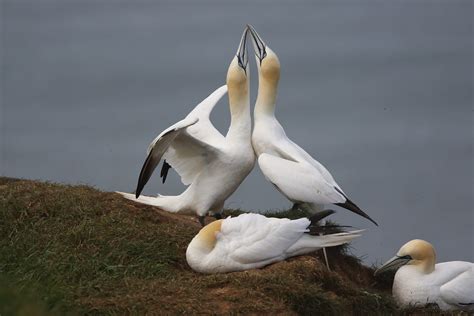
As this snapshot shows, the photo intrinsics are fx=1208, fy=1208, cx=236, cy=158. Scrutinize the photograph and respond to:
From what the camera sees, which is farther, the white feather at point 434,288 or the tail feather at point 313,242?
the white feather at point 434,288

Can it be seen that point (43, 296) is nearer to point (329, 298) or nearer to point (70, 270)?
point (70, 270)

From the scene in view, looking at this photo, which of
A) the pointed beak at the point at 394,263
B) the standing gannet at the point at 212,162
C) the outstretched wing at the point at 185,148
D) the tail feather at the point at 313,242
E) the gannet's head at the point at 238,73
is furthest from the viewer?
the gannet's head at the point at 238,73

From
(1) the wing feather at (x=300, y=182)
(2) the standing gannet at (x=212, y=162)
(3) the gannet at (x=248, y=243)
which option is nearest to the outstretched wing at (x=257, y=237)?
(3) the gannet at (x=248, y=243)

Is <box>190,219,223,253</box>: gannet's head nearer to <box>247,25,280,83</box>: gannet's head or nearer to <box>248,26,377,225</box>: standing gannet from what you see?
<box>248,26,377,225</box>: standing gannet

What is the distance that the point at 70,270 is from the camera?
441 inches

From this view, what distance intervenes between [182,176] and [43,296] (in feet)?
12.8

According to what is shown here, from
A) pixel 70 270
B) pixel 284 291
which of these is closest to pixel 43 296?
pixel 70 270

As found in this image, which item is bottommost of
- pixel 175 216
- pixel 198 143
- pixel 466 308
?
pixel 466 308

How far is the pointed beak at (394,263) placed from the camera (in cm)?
1357

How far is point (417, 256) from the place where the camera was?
529 inches

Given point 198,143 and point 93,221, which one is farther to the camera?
point 198,143

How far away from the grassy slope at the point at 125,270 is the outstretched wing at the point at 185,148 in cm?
53

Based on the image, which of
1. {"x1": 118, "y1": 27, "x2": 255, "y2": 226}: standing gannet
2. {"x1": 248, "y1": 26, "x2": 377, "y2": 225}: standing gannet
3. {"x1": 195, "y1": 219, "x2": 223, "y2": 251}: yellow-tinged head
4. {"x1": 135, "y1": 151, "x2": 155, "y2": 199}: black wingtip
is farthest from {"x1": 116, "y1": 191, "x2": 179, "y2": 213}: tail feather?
{"x1": 195, "y1": 219, "x2": 223, "y2": 251}: yellow-tinged head

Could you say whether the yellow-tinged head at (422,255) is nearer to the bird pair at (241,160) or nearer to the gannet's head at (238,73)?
the bird pair at (241,160)
